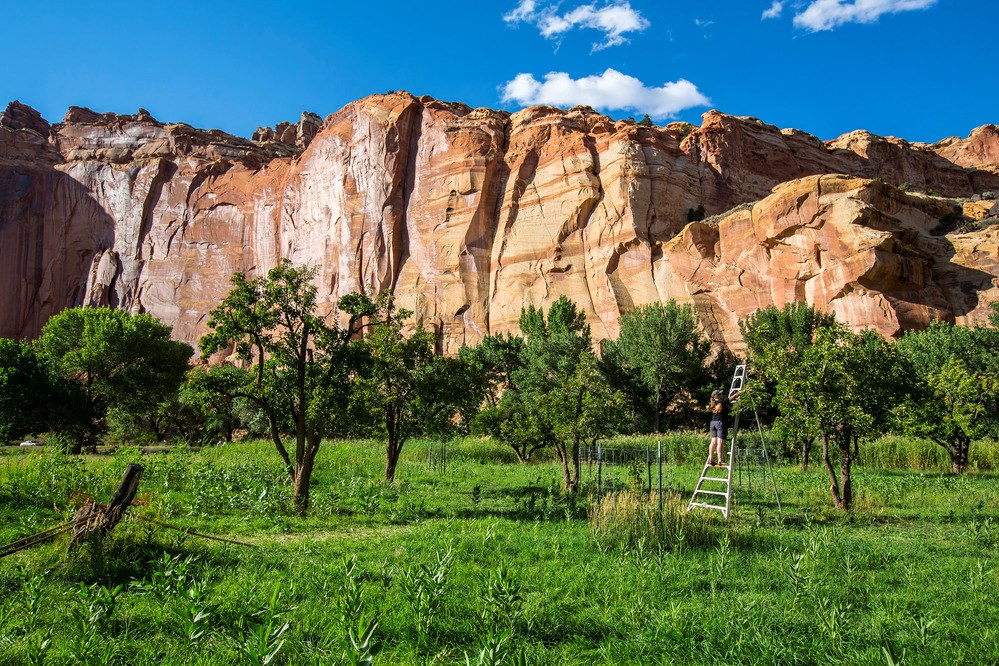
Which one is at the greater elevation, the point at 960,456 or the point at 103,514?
the point at 103,514

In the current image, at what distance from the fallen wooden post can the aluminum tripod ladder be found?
289 inches

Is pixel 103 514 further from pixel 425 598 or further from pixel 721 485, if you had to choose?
pixel 721 485

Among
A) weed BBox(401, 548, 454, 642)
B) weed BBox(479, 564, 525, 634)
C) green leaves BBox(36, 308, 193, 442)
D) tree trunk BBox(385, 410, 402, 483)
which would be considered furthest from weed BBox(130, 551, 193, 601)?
green leaves BBox(36, 308, 193, 442)

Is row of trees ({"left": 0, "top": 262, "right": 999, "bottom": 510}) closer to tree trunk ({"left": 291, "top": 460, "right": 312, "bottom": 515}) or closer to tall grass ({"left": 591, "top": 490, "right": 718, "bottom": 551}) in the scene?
tree trunk ({"left": 291, "top": 460, "right": 312, "bottom": 515})

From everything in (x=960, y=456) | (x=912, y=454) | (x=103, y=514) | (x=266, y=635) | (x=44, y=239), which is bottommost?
(x=912, y=454)

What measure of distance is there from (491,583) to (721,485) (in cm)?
1162

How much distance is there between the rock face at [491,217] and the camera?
3972 cm

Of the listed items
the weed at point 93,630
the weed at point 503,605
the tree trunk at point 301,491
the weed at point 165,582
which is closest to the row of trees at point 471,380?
the tree trunk at point 301,491

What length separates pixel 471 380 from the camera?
17906mm

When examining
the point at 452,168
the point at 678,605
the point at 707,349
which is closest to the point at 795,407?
the point at 678,605

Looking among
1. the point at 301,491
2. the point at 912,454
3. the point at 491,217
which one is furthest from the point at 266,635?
the point at 491,217

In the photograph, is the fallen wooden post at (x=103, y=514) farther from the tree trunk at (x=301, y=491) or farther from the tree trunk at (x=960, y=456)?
the tree trunk at (x=960, y=456)

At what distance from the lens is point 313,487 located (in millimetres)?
14461

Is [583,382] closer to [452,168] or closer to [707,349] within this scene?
[707,349]
